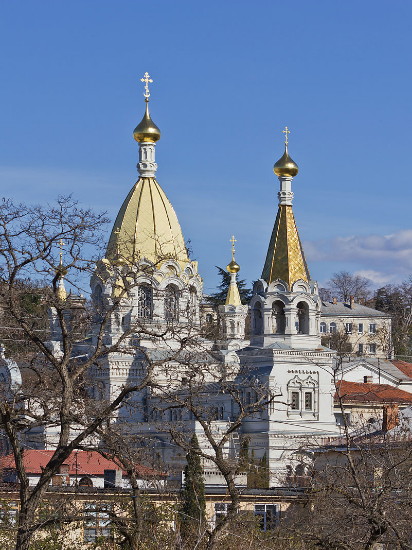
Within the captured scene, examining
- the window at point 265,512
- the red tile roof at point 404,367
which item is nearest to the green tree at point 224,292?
the red tile roof at point 404,367

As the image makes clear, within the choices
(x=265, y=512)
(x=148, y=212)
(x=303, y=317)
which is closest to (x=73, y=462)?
(x=265, y=512)

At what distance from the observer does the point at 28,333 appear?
19328 mm

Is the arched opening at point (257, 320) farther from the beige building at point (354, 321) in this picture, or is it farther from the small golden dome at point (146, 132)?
the beige building at point (354, 321)

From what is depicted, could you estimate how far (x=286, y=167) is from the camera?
5584 centimetres

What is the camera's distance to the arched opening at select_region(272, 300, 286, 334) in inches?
2196

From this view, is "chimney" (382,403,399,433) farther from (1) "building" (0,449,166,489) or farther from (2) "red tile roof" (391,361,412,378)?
(2) "red tile roof" (391,361,412,378)

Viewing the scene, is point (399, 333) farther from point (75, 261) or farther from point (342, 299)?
point (75, 261)

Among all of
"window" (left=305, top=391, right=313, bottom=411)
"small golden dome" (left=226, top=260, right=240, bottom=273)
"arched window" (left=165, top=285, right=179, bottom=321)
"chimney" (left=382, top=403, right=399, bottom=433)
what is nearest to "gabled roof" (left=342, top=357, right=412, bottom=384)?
"small golden dome" (left=226, top=260, right=240, bottom=273)

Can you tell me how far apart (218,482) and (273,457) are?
419 inches

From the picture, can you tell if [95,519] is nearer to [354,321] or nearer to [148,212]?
[148,212]

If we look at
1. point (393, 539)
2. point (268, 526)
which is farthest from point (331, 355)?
point (393, 539)

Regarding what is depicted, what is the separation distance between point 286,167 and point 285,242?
9.20ft

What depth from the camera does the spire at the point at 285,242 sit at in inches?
2181

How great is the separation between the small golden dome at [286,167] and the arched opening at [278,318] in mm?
4797
